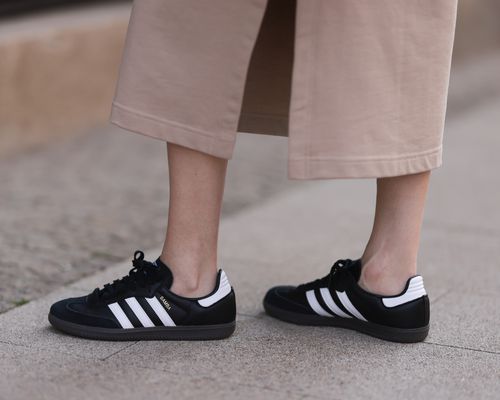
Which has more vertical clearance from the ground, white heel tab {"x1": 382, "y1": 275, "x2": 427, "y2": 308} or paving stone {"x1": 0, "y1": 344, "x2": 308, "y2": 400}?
white heel tab {"x1": 382, "y1": 275, "x2": 427, "y2": 308}

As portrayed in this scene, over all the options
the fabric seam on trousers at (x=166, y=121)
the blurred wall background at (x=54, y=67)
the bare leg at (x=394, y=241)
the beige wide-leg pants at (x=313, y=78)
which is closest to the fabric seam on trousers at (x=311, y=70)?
the beige wide-leg pants at (x=313, y=78)

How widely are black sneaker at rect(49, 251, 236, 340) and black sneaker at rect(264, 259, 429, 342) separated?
24 centimetres

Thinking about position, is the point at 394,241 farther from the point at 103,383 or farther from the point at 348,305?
the point at 103,383

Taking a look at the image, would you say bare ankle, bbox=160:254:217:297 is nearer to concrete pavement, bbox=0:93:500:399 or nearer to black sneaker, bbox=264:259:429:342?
concrete pavement, bbox=0:93:500:399

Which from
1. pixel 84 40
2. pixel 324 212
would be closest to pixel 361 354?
pixel 324 212

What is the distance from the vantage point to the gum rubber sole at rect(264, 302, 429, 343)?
7.63 feet

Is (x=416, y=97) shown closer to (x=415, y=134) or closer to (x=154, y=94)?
(x=415, y=134)

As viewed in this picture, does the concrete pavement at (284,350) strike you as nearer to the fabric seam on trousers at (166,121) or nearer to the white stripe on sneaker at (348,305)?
the white stripe on sneaker at (348,305)

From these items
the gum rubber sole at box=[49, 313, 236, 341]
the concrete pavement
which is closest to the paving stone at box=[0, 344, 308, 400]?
the concrete pavement

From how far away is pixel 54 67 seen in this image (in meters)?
5.36

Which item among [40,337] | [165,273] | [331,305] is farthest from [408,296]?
[40,337]

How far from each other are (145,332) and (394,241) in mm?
629

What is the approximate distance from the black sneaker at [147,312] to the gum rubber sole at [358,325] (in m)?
0.23

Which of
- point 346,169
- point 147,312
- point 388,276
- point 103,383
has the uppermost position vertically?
point 346,169
